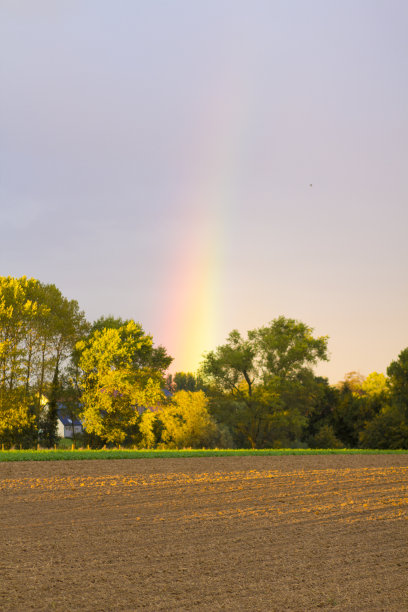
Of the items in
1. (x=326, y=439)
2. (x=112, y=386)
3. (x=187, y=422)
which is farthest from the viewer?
(x=326, y=439)

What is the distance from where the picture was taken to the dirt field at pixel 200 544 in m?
7.92

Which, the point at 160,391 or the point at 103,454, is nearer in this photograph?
the point at 103,454

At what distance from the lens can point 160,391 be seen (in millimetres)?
49531

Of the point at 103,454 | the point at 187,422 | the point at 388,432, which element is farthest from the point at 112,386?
the point at 388,432

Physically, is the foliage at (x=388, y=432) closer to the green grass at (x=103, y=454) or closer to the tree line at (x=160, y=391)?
the tree line at (x=160, y=391)

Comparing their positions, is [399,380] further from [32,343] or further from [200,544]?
[200,544]

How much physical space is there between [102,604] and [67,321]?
45332 mm

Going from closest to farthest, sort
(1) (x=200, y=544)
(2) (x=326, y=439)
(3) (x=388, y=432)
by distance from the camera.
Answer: (1) (x=200, y=544), (3) (x=388, y=432), (2) (x=326, y=439)

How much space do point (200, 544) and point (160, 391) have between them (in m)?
38.9

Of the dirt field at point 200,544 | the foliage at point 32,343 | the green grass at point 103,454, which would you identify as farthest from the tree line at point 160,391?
the dirt field at point 200,544

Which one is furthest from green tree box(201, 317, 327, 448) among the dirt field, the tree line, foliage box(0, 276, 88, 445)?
the dirt field

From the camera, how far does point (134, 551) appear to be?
33.9ft

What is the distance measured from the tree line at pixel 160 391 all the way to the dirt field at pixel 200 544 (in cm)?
2569

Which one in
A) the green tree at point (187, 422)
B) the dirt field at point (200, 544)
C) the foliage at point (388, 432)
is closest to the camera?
the dirt field at point (200, 544)
